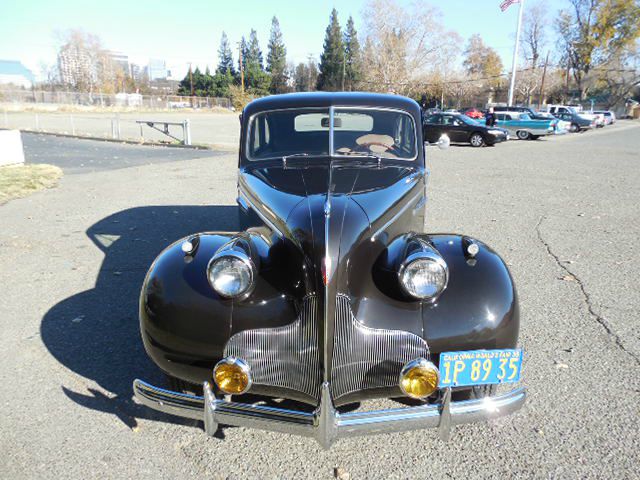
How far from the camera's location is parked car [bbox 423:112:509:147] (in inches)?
807

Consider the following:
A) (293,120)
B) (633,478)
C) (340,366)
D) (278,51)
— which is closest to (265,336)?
(340,366)

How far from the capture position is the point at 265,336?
7.72 ft

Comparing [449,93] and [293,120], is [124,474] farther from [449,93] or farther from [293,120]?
[449,93]

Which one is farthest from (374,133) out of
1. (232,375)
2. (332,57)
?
(332,57)

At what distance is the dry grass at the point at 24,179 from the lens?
924 centimetres

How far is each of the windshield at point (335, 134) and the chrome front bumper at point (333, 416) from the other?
2.11 meters

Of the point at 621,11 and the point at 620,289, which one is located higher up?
the point at 621,11

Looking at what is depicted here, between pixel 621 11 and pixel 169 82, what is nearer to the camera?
pixel 621 11

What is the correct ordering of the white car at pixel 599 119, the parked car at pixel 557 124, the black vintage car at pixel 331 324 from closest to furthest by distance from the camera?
the black vintage car at pixel 331 324, the parked car at pixel 557 124, the white car at pixel 599 119

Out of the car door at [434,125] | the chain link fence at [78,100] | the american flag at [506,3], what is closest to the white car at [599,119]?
the american flag at [506,3]

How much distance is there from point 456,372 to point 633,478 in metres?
1.02

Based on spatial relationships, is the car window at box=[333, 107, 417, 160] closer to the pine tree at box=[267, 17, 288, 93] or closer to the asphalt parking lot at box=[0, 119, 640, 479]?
the asphalt parking lot at box=[0, 119, 640, 479]

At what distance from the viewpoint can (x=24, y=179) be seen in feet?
33.9

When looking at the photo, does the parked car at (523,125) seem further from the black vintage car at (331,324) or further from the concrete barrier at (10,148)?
the black vintage car at (331,324)
